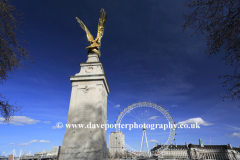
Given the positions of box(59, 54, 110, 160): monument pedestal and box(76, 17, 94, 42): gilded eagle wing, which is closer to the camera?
box(59, 54, 110, 160): monument pedestal

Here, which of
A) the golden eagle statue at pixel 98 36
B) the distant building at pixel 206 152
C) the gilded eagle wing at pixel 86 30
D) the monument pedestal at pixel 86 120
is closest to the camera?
the monument pedestal at pixel 86 120

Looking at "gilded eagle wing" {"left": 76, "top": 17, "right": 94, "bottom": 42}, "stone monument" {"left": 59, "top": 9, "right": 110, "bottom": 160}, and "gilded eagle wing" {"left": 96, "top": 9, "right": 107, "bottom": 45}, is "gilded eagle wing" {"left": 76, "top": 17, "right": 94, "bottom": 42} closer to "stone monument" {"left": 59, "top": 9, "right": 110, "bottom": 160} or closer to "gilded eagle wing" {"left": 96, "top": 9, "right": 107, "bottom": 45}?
"gilded eagle wing" {"left": 96, "top": 9, "right": 107, "bottom": 45}

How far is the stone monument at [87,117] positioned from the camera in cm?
1023

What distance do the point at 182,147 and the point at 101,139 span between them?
12715 cm

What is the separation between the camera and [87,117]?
38.1ft

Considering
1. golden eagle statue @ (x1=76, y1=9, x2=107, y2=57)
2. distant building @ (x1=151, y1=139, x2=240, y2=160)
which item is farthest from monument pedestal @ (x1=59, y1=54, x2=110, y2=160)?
distant building @ (x1=151, y1=139, x2=240, y2=160)

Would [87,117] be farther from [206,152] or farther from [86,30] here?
[206,152]

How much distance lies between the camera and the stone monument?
10234 mm

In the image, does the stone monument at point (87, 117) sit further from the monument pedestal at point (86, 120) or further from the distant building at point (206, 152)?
the distant building at point (206, 152)

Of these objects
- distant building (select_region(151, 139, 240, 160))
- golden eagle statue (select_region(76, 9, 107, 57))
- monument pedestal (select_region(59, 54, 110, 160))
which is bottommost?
distant building (select_region(151, 139, 240, 160))

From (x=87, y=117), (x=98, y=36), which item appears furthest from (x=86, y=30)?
(x=87, y=117)

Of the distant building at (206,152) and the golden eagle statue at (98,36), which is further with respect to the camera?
the distant building at (206,152)

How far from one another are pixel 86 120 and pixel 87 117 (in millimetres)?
250

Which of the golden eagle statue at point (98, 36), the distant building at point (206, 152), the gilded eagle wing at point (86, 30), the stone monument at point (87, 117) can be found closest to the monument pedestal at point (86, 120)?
the stone monument at point (87, 117)
